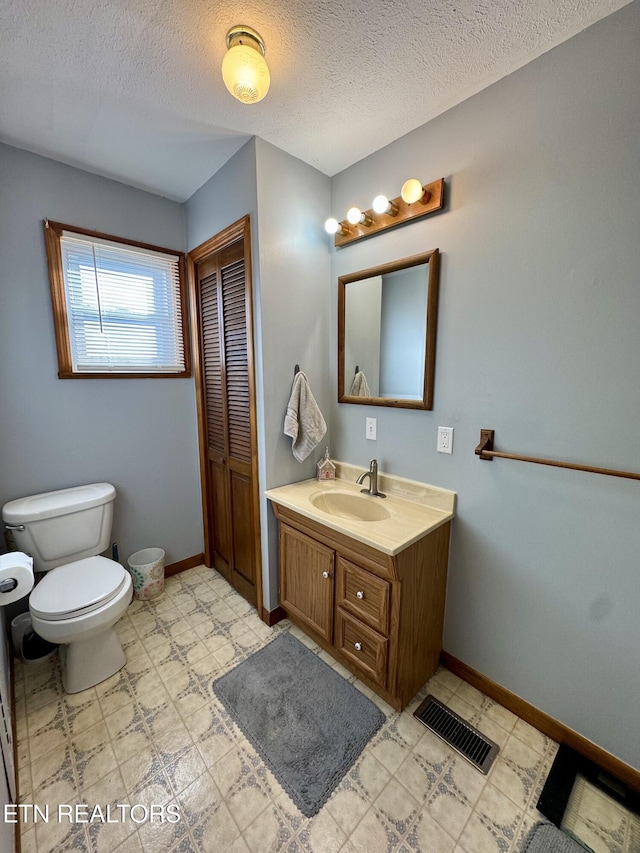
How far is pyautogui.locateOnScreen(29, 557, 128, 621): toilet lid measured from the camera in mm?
1433

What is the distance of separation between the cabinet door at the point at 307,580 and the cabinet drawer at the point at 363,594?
0.21 ft

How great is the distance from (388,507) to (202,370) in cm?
155

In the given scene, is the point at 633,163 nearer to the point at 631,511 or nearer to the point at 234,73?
A: the point at 631,511

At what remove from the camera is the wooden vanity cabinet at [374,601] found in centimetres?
136

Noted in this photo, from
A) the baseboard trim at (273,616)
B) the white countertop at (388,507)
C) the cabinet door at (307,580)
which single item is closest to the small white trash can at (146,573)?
the baseboard trim at (273,616)

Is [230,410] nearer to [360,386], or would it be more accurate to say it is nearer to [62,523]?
[360,386]

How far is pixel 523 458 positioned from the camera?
1.30 m

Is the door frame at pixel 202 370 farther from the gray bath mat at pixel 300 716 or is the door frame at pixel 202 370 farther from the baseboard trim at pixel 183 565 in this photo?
the gray bath mat at pixel 300 716

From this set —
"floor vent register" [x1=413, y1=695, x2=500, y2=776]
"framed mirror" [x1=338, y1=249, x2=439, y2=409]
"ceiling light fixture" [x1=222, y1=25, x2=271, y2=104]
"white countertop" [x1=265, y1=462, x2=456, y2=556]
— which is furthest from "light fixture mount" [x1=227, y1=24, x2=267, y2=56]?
"floor vent register" [x1=413, y1=695, x2=500, y2=776]

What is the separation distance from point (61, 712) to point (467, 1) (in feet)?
9.89

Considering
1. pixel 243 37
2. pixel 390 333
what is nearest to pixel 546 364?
pixel 390 333

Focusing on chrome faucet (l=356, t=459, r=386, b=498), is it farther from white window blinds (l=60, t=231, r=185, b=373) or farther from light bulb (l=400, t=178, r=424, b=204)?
white window blinds (l=60, t=231, r=185, b=373)

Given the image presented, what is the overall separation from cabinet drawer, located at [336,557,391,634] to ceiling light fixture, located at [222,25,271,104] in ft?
5.86

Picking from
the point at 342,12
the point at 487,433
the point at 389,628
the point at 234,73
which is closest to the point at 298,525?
the point at 389,628
